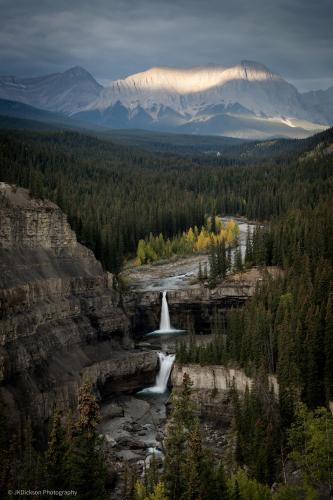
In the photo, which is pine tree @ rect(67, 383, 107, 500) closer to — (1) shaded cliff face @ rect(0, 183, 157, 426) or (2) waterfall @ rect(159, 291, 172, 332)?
(1) shaded cliff face @ rect(0, 183, 157, 426)

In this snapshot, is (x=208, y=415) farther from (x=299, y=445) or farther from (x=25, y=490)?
(x=25, y=490)

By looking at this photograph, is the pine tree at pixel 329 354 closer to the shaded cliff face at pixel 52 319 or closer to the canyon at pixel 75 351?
the canyon at pixel 75 351

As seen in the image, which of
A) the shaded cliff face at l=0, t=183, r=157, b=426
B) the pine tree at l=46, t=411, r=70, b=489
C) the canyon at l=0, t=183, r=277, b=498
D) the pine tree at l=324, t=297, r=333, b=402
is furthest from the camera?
the shaded cliff face at l=0, t=183, r=157, b=426

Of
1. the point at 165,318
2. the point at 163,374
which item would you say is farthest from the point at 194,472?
the point at 165,318

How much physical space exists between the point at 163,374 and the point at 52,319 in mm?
20404

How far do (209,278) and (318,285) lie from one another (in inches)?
1447

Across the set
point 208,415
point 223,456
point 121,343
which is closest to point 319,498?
point 223,456

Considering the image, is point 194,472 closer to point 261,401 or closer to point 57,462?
point 57,462

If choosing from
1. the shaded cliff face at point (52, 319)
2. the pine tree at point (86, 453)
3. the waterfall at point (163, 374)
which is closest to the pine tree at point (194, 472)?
the pine tree at point (86, 453)

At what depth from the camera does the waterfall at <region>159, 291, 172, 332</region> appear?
5010 inches

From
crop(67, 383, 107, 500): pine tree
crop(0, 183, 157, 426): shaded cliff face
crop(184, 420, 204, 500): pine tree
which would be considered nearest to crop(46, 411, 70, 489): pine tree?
crop(67, 383, 107, 500): pine tree

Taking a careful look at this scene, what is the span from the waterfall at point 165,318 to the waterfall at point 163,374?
2522 cm

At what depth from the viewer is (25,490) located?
2025 inches

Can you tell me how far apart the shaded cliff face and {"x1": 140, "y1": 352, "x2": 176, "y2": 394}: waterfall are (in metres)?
1.24
